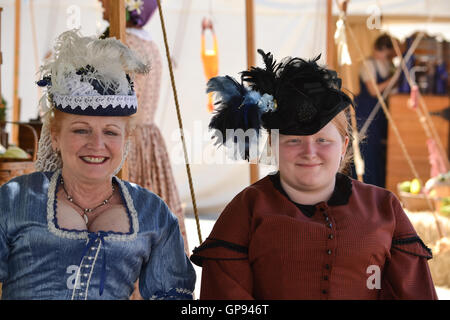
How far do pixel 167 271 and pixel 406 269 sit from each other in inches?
24.9

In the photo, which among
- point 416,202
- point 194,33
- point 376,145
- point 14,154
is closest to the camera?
point 14,154

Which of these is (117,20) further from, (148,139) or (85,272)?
(148,139)

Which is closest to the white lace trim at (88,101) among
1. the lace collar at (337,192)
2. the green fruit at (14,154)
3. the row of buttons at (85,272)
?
the row of buttons at (85,272)

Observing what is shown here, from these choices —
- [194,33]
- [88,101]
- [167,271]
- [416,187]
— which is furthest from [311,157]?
[194,33]

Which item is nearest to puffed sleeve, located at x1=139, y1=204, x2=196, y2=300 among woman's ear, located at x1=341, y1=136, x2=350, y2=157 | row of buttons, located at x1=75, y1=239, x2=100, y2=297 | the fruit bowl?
row of buttons, located at x1=75, y1=239, x2=100, y2=297

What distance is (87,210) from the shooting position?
1.70m

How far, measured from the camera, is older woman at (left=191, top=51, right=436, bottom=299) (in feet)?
5.33

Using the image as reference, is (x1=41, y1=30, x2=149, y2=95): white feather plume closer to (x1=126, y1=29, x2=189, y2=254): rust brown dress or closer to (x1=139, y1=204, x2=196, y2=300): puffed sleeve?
(x1=139, y1=204, x2=196, y2=300): puffed sleeve

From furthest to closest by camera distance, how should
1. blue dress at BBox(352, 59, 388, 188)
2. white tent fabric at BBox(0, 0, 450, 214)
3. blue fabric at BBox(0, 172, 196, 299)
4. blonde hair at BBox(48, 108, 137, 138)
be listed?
blue dress at BBox(352, 59, 388, 188) < white tent fabric at BBox(0, 0, 450, 214) < blonde hair at BBox(48, 108, 137, 138) < blue fabric at BBox(0, 172, 196, 299)

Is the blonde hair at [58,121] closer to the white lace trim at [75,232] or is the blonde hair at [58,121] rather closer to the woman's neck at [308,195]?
the white lace trim at [75,232]

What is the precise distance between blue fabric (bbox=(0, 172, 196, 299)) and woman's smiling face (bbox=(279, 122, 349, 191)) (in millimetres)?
398

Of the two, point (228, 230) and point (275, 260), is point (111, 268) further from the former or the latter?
point (275, 260)
